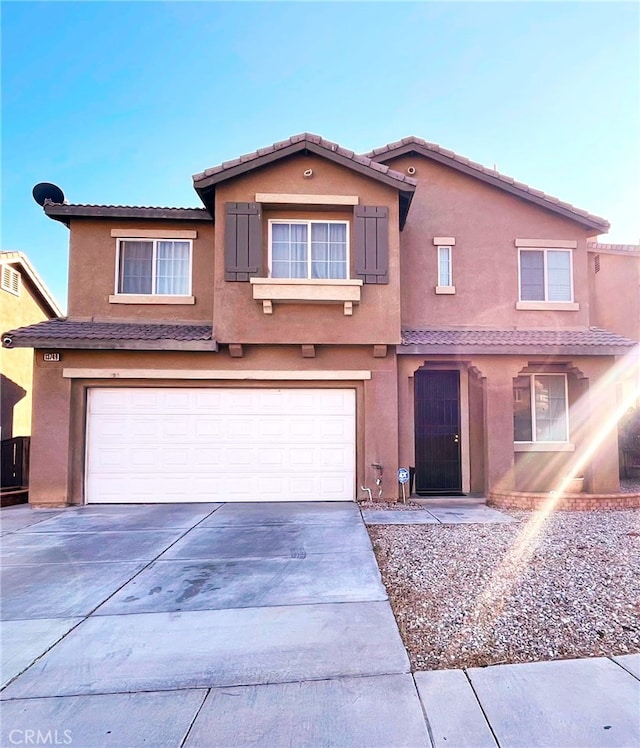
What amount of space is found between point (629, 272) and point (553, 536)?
31.1ft

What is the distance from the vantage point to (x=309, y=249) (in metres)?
8.96

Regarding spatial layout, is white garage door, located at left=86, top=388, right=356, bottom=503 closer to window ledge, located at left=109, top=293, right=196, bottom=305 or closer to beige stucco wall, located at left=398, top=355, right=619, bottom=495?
beige stucco wall, located at left=398, top=355, right=619, bottom=495

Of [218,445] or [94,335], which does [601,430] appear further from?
[94,335]

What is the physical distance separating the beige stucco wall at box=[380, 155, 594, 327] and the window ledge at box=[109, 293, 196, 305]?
17.0 feet

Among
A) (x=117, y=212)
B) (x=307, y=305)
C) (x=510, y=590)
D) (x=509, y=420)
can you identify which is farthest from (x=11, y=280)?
(x=510, y=590)

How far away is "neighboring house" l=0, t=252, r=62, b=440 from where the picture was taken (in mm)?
13055

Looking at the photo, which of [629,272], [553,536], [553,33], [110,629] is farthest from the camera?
[629,272]

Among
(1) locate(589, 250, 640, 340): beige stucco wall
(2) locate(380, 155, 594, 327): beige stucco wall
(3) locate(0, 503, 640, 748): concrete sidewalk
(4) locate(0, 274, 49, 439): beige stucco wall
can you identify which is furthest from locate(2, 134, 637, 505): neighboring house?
(4) locate(0, 274, 49, 439): beige stucco wall

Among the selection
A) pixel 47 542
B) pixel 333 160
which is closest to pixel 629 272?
pixel 333 160

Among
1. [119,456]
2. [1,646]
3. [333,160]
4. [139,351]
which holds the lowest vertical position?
[1,646]

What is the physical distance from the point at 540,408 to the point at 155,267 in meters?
9.75

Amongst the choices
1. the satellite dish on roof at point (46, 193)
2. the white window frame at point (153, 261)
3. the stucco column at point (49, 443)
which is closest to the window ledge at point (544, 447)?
the white window frame at point (153, 261)

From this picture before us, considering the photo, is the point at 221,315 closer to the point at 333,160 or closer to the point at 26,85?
the point at 333,160

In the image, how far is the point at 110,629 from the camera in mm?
3877
